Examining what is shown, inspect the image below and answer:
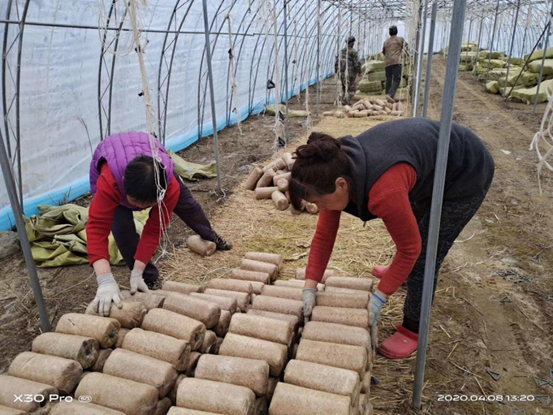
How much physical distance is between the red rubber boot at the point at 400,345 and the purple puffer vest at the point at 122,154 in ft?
6.50

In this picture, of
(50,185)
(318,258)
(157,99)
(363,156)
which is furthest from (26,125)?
(363,156)

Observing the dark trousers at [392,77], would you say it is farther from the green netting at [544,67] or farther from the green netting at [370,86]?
the green netting at [544,67]

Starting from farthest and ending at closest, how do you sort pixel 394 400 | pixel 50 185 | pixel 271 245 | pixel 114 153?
pixel 50 185, pixel 271 245, pixel 114 153, pixel 394 400

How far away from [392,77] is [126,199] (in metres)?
11.6

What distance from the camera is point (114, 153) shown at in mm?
3012

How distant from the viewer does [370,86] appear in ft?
49.7

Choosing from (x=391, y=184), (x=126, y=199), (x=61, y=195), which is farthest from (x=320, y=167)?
(x=61, y=195)

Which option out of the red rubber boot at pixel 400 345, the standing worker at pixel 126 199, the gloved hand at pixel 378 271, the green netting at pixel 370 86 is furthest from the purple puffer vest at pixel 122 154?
the green netting at pixel 370 86

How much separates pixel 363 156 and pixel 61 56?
5211 millimetres

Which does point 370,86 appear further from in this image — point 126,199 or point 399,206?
point 399,206

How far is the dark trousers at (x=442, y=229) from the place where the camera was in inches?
101

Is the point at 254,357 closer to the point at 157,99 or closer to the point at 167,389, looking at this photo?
the point at 167,389

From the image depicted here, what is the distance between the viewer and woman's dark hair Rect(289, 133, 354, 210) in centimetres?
204

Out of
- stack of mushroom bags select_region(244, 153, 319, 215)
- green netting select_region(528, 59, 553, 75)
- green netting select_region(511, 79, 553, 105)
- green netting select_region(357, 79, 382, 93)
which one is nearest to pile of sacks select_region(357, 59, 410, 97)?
green netting select_region(357, 79, 382, 93)
